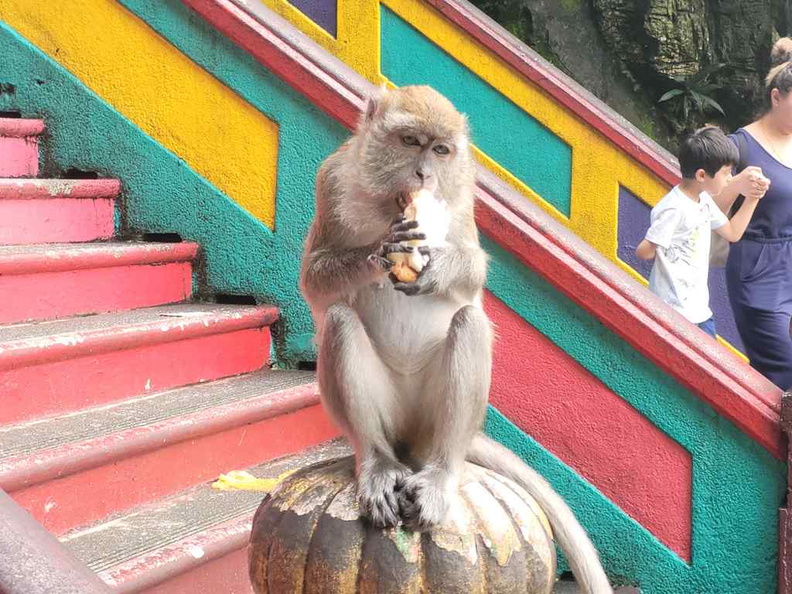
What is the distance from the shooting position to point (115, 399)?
3.65 meters

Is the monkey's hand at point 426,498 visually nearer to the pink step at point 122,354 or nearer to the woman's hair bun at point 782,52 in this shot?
the pink step at point 122,354

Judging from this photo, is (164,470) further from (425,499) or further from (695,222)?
(695,222)

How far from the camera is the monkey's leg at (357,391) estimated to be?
249 centimetres

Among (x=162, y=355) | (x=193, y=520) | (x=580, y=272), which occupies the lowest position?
(x=193, y=520)

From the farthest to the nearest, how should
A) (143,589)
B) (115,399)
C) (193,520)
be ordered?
(115,399)
(193,520)
(143,589)

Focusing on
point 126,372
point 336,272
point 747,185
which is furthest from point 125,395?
point 747,185

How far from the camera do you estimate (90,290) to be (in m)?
4.01

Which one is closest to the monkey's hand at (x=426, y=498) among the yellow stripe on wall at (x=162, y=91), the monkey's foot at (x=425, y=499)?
the monkey's foot at (x=425, y=499)

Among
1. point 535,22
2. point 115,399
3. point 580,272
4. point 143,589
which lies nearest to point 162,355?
point 115,399

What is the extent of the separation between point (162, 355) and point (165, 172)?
111 cm

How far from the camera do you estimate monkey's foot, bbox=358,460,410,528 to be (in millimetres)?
2359

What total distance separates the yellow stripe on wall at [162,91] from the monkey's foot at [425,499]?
2.24 m

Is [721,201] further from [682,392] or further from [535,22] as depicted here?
[535,22]

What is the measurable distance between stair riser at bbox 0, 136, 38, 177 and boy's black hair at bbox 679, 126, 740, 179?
2.98 m
